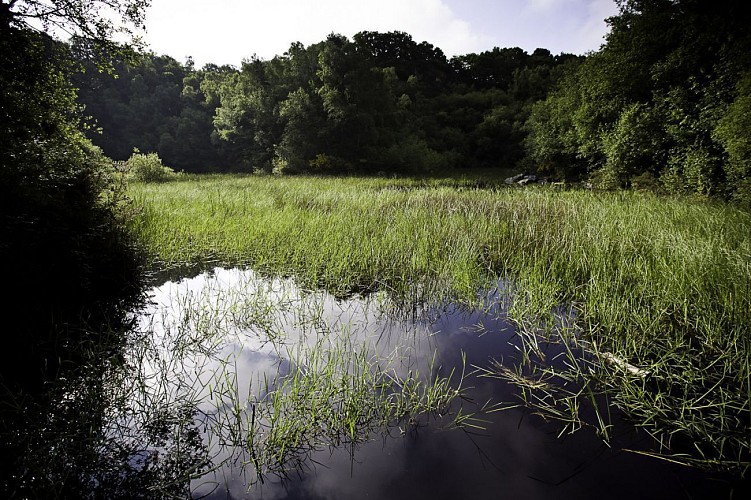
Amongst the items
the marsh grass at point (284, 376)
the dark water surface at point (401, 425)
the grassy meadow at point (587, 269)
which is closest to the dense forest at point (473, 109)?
the grassy meadow at point (587, 269)

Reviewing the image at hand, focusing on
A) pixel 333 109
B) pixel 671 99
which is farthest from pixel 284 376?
pixel 333 109

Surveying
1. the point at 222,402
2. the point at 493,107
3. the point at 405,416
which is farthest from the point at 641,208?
the point at 493,107

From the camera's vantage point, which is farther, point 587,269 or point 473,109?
point 473,109

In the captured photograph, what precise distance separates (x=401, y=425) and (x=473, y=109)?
36992 mm

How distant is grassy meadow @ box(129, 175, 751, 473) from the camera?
2.06 metres

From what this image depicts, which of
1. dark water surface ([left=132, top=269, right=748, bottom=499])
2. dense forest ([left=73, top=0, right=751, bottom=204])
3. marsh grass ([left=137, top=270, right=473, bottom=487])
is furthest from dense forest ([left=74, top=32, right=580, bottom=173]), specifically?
dark water surface ([left=132, top=269, right=748, bottom=499])

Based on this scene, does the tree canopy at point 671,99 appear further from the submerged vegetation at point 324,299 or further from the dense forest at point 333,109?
the dense forest at point 333,109

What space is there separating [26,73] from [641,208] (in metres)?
10.3

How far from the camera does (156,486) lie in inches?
60.6

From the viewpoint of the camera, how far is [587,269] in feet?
13.5

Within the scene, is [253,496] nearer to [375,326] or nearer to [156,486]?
[156,486]

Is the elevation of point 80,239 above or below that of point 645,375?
above

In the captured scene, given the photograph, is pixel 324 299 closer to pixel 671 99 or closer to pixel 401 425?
pixel 401 425

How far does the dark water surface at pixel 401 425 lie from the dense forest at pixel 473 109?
485cm
